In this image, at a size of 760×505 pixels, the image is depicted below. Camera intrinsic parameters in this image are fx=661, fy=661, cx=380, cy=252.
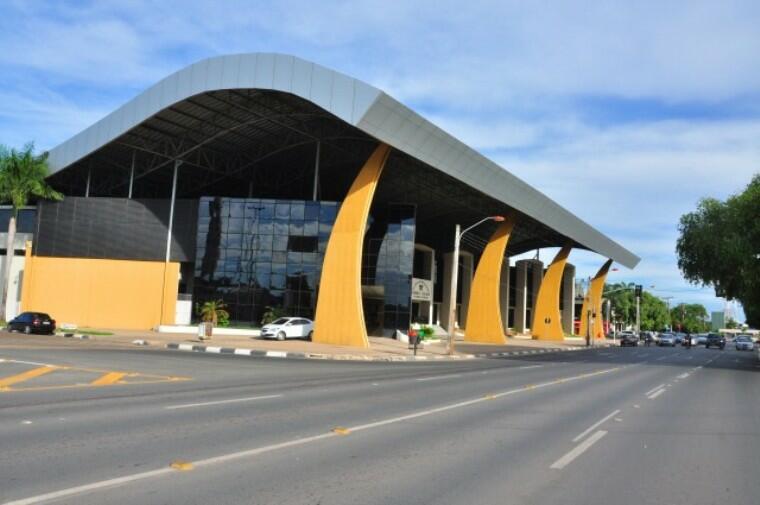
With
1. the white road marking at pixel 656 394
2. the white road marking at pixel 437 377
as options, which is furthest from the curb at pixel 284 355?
the white road marking at pixel 656 394

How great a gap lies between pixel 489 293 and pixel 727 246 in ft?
72.6

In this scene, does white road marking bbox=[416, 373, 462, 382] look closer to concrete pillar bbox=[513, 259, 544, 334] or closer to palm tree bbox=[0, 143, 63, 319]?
palm tree bbox=[0, 143, 63, 319]

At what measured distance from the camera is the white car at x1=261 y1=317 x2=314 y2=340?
41156 millimetres

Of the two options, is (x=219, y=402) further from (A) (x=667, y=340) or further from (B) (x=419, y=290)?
(A) (x=667, y=340)

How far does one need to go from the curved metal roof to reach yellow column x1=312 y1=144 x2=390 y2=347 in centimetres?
243

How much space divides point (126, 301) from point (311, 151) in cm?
1758

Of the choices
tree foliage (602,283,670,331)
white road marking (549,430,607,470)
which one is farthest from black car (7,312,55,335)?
tree foliage (602,283,670,331)

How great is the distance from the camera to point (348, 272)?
38312 millimetres

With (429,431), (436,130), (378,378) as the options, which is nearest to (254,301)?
(436,130)

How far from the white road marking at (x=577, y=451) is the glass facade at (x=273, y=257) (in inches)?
1472

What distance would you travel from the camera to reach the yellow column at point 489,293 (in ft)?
184

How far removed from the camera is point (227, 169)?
2053 inches

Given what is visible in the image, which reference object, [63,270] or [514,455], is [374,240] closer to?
[63,270]

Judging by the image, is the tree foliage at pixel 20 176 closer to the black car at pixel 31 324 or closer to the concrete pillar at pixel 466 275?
the black car at pixel 31 324
